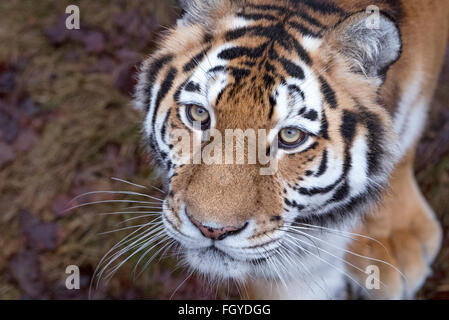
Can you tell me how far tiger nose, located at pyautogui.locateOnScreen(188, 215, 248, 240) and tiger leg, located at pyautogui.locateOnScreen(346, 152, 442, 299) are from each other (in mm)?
564

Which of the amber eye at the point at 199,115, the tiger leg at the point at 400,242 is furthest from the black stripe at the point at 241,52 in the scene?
the tiger leg at the point at 400,242

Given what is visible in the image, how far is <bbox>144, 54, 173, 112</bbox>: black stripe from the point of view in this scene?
1158 millimetres

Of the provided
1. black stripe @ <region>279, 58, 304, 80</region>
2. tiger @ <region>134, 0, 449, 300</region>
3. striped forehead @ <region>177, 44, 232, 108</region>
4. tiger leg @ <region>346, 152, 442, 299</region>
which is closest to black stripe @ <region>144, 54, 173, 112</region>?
tiger @ <region>134, 0, 449, 300</region>

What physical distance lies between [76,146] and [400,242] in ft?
3.66

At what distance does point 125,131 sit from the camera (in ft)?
5.96

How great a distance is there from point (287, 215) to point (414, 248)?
70 centimetres

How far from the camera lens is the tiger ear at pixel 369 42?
96 centimetres

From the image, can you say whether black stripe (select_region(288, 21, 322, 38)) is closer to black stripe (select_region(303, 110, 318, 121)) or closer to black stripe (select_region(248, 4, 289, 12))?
black stripe (select_region(248, 4, 289, 12))

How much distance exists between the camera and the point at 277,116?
95 cm

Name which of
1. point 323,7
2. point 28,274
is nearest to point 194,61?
point 323,7

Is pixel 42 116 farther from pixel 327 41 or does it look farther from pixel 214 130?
pixel 327 41
